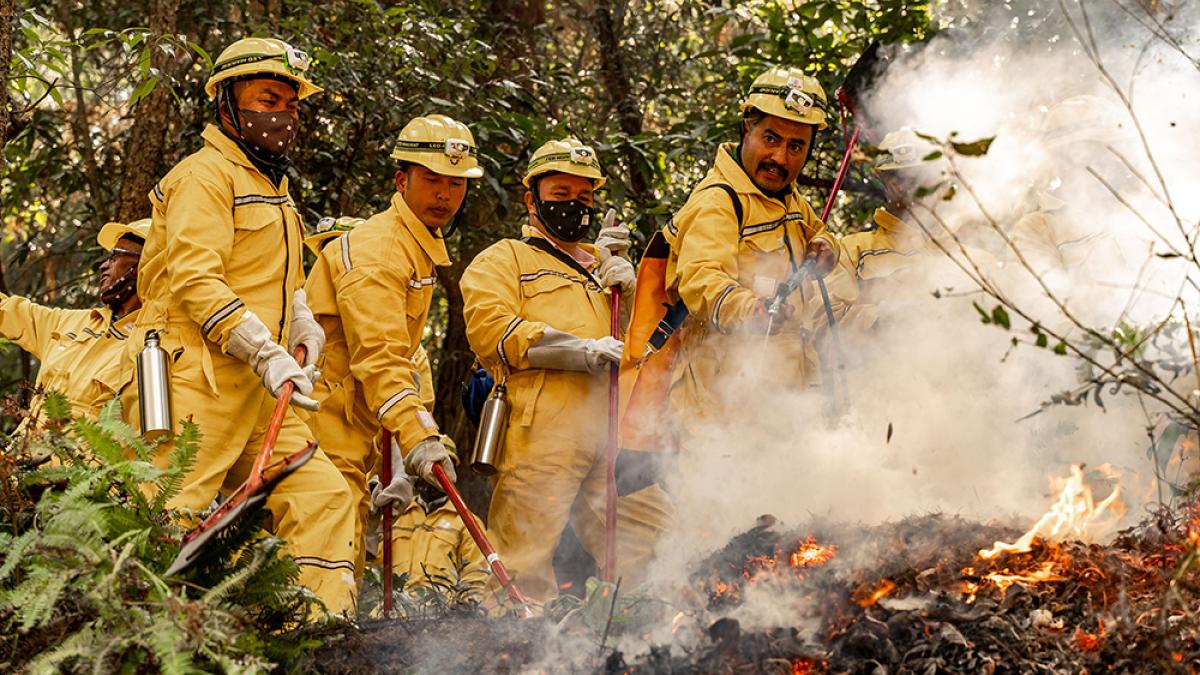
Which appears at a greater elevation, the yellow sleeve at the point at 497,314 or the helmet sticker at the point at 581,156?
the helmet sticker at the point at 581,156

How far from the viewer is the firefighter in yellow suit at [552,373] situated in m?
Result: 6.71

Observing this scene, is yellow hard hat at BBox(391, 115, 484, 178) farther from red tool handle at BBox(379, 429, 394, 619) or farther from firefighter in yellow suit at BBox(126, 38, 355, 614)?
red tool handle at BBox(379, 429, 394, 619)

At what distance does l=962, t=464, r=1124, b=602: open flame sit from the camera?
4.14 meters

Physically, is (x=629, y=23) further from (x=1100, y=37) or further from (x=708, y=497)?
(x=708, y=497)

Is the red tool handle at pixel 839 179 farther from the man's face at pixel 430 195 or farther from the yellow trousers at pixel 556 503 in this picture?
the man's face at pixel 430 195

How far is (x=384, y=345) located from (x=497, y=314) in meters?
0.73

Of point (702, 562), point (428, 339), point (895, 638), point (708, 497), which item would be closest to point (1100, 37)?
point (708, 497)

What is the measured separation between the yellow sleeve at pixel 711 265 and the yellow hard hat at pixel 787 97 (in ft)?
1.74

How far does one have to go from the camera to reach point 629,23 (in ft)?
34.8

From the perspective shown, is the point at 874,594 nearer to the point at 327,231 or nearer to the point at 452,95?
the point at 327,231

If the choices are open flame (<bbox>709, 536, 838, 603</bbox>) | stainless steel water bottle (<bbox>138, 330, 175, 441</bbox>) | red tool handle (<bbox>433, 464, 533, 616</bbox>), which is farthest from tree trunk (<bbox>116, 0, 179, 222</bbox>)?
open flame (<bbox>709, 536, 838, 603</bbox>)

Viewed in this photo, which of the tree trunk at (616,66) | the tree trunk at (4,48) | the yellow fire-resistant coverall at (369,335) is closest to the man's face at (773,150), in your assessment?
the yellow fire-resistant coverall at (369,335)

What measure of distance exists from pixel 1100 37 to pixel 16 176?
309 inches

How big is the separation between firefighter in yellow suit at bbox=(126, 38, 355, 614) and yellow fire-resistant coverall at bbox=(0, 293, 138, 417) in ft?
1.16
